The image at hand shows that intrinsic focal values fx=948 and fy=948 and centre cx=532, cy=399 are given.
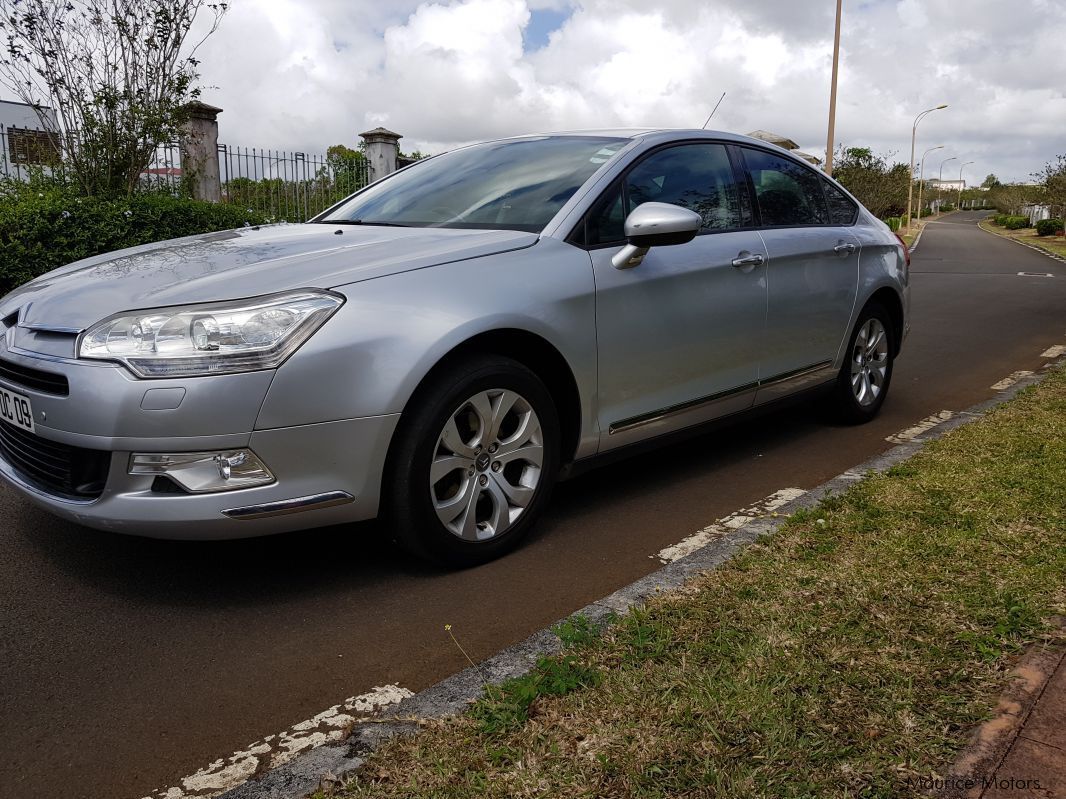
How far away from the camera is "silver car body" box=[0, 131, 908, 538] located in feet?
9.12

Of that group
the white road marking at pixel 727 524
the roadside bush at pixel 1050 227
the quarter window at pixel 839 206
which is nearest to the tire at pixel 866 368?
the quarter window at pixel 839 206

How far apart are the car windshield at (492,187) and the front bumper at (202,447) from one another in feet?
3.96

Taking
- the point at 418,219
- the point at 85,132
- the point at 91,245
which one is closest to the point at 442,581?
the point at 418,219

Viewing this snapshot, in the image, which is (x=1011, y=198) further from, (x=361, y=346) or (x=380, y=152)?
(x=361, y=346)

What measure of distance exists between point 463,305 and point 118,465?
1.16 meters

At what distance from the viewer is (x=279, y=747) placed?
7.51ft

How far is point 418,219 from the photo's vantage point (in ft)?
13.1

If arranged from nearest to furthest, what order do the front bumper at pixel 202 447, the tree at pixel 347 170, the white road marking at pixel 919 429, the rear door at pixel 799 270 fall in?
1. the front bumper at pixel 202 447
2. the rear door at pixel 799 270
3. the white road marking at pixel 919 429
4. the tree at pixel 347 170

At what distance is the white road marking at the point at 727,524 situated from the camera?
357 cm

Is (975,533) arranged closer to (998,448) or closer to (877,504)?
(877,504)

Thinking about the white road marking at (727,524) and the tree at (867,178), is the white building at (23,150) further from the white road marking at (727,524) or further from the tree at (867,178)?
the tree at (867,178)

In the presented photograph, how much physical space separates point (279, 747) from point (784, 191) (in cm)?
370

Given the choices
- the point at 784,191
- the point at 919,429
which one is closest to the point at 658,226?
the point at 784,191

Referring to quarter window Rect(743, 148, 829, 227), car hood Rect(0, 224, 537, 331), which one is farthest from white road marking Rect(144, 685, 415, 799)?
quarter window Rect(743, 148, 829, 227)
